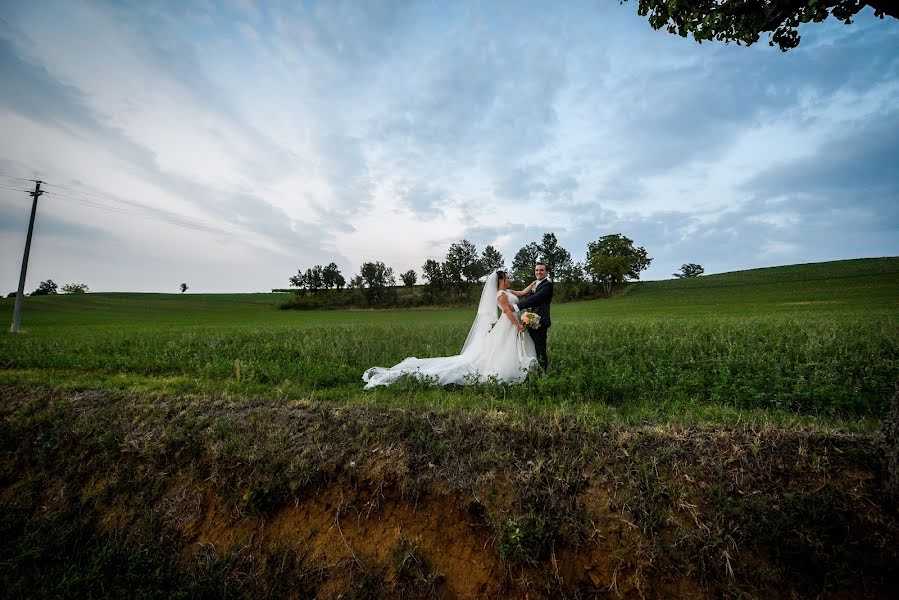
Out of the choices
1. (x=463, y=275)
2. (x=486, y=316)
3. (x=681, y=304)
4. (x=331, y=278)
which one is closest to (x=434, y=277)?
(x=463, y=275)

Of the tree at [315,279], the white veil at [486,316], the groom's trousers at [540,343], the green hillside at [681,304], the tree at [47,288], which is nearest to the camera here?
the groom's trousers at [540,343]

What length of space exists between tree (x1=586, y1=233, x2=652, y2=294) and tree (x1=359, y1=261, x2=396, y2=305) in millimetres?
50249

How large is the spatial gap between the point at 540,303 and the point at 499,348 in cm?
166

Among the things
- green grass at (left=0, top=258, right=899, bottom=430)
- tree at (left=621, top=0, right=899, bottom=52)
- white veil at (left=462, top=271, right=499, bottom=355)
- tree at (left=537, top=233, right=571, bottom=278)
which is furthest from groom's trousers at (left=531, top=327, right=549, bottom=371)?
tree at (left=537, top=233, right=571, bottom=278)

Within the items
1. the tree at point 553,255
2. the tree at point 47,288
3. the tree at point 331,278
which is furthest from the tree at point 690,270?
the tree at point 47,288

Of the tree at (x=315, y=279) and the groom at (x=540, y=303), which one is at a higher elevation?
the tree at (x=315, y=279)

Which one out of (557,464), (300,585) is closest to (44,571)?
(300,585)

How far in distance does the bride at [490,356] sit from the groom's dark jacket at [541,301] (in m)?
0.44

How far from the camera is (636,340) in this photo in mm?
13914

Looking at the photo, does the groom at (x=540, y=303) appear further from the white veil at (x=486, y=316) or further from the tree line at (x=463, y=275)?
the tree line at (x=463, y=275)

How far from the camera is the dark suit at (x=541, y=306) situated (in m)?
9.48

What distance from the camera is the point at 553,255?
104 m

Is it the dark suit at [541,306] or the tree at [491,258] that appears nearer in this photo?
the dark suit at [541,306]

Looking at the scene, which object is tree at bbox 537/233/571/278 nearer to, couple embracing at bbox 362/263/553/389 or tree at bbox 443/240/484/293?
tree at bbox 443/240/484/293
